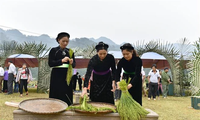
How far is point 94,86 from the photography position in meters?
3.45

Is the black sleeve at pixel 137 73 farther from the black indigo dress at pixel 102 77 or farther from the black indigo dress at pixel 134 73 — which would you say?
the black indigo dress at pixel 102 77

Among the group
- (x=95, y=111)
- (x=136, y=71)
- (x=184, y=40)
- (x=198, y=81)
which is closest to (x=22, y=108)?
(x=95, y=111)

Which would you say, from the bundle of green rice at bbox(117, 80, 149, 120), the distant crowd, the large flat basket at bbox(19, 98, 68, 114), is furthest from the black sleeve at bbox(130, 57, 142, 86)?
the distant crowd

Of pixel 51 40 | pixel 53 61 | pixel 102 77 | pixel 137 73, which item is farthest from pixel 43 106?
pixel 51 40

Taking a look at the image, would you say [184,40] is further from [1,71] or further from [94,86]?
[1,71]

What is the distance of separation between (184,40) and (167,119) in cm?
686

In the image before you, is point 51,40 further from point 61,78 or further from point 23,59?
point 61,78

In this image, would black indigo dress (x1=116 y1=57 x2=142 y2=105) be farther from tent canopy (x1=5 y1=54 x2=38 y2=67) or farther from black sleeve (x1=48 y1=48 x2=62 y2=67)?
tent canopy (x1=5 y1=54 x2=38 y2=67)

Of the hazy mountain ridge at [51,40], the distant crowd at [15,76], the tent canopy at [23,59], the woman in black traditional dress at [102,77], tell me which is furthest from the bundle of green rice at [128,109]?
the tent canopy at [23,59]

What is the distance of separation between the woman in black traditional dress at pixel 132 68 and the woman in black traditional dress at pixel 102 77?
0.23m

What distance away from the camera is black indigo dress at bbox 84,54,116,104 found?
3357 millimetres

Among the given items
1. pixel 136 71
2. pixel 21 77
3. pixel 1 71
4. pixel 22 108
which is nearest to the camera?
pixel 22 108

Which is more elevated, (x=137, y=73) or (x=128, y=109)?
(x=137, y=73)

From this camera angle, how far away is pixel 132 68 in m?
3.14
